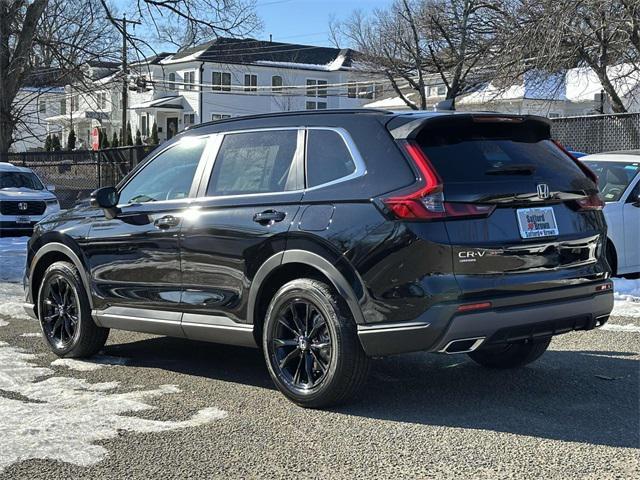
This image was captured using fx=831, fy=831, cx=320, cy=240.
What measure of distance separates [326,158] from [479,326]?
146 cm

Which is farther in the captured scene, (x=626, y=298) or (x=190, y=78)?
(x=190, y=78)

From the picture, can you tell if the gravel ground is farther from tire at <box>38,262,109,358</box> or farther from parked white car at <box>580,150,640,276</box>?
parked white car at <box>580,150,640,276</box>

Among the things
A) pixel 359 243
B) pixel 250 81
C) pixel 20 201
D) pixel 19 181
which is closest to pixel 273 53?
pixel 250 81

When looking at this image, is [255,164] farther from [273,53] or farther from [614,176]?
[273,53]

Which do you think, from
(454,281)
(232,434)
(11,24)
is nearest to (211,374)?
(232,434)

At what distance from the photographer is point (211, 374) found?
617 cm

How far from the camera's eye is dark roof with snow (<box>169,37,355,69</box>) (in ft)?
186

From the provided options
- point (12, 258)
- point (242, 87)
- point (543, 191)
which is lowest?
point (12, 258)

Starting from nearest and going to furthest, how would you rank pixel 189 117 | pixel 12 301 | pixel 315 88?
pixel 12 301 < pixel 189 117 < pixel 315 88

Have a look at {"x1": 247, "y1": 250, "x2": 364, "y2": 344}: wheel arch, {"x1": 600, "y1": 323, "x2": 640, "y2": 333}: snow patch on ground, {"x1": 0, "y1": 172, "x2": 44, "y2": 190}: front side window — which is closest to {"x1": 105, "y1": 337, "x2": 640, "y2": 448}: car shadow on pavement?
{"x1": 247, "y1": 250, "x2": 364, "y2": 344}: wheel arch

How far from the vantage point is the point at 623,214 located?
32.6 feet

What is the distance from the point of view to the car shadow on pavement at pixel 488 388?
4.83 m

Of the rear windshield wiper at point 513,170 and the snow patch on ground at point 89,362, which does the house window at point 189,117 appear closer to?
the snow patch on ground at point 89,362

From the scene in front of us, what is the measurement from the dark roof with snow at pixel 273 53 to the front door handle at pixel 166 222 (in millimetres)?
49779
